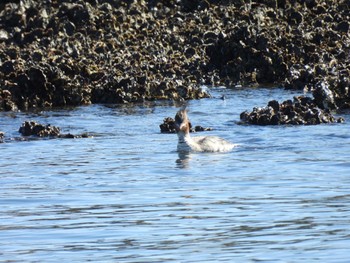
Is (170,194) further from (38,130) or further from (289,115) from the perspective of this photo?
(289,115)

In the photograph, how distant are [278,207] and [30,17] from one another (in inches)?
585

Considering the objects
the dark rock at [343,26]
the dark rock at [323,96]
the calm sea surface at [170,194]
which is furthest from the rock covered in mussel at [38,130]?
the dark rock at [343,26]

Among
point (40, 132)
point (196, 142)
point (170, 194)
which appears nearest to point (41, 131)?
point (40, 132)

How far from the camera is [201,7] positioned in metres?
25.9

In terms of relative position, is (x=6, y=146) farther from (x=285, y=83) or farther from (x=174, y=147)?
(x=285, y=83)

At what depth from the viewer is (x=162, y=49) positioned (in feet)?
77.5

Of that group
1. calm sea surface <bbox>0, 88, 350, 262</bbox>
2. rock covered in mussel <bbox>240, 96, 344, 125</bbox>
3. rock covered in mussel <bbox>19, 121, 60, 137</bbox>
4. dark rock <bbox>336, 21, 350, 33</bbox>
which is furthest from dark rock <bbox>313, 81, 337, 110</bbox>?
dark rock <bbox>336, 21, 350, 33</bbox>

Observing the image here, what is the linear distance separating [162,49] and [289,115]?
20.9 feet

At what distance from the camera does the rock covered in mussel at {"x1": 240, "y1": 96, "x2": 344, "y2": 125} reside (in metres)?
17.6

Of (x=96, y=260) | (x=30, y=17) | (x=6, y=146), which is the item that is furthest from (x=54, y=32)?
(x=96, y=260)

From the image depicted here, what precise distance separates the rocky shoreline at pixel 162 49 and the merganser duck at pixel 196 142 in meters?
3.64

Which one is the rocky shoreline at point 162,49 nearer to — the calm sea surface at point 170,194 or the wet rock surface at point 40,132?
the calm sea surface at point 170,194

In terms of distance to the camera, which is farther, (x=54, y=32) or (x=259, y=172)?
(x=54, y=32)

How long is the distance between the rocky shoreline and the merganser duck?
3.64m
